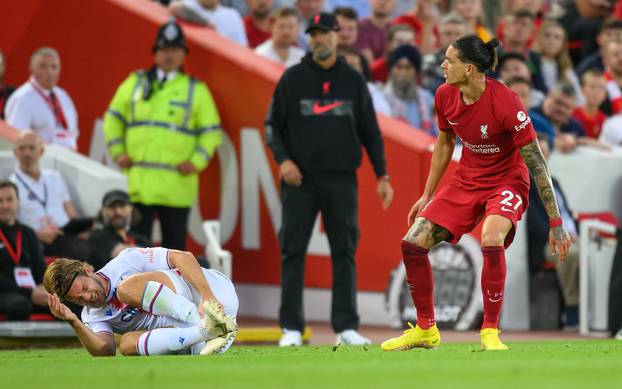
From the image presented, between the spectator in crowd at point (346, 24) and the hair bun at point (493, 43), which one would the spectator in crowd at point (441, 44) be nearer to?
the spectator in crowd at point (346, 24)

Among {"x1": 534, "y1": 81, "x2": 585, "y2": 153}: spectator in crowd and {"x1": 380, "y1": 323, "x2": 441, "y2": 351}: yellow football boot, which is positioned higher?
{"x1": 534, "y1": 81, "x2": 585, "y2": 153}: spectator in crowd

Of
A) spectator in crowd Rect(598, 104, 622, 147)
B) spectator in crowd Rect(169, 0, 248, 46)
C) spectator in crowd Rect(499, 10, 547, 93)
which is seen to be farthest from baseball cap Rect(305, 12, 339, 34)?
spectator in crowd Rect(499, 10, 547, 93)

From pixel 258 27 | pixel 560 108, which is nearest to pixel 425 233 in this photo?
pixel 560 108

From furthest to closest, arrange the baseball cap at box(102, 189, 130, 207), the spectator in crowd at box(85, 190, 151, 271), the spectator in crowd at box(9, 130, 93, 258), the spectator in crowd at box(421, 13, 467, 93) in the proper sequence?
the spectator in crowd at box(421, 13, 467, 93) < the spectator in crowd at box(9, 130, 93, 258) < the baseball cap at box(102, 189, 130, 207) < the spectator in crowd at box(85, 190, 151, 271)

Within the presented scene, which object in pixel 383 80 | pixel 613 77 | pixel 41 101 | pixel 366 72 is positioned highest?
pixel 613 77

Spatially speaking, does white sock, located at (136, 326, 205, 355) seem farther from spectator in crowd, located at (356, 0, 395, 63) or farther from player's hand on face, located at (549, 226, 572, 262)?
spectator in crowd, located at (356, 0, 395, 63)

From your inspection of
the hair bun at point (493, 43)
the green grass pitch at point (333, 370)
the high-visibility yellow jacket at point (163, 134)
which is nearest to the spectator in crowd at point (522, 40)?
the high-visibility yellow jacket at point (163, 134)

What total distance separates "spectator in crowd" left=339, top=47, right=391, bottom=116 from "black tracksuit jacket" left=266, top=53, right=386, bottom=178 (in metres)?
3.20

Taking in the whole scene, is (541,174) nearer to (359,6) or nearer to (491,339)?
(491,339)

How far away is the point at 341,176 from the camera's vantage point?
1289 centimetres

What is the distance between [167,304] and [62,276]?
0.72 meters

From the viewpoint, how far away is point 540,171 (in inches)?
392

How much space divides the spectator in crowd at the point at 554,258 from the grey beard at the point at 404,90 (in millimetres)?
1837

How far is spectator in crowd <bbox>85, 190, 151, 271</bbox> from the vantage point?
13.8m
